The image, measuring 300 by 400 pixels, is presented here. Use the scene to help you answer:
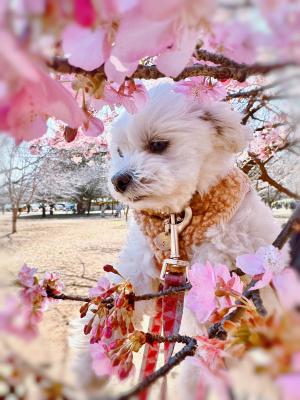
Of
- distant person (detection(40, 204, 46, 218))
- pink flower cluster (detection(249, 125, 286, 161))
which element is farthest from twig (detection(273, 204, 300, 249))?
distant person (detection(40, 204, 46, 218))

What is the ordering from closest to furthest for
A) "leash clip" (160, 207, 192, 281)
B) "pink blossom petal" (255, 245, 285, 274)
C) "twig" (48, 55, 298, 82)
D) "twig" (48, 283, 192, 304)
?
"twig" (48, 55, 298, 82) → "pink blossom petal" (255, 245, 285, 274) → "twig" (48, 283, 192, 304) → "leash clip" (160, 207, 192, 281)

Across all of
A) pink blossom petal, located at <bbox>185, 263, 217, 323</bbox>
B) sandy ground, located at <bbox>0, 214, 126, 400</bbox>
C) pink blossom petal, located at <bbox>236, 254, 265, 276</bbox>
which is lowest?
sandy ground, located at <bbox>0, 214, 126, 400</bbox>

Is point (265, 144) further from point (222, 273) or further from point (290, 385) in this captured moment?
point (290, 385)

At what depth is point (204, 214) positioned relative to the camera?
3.24 feet

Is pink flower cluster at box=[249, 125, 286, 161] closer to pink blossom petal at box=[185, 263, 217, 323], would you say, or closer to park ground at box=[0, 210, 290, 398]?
park ground at box=[0, 210, 290, 398]

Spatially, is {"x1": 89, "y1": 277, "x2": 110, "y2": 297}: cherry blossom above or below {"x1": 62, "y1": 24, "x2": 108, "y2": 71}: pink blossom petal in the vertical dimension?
below

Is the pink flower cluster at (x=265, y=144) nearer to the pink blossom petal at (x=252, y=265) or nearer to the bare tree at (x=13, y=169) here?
the bare tree at (x=13, y=169)

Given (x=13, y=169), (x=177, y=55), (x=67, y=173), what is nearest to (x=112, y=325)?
(x=177, y=55)

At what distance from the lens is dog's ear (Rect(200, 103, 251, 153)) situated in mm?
950

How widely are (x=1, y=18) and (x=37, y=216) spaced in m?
10.5

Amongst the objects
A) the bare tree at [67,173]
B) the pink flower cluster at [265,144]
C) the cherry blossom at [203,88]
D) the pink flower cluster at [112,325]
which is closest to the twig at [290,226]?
the pink flower cluster at [112,325]

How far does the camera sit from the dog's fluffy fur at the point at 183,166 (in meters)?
0.91

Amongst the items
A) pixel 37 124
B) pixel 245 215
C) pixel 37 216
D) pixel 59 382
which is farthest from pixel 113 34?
pixel 37 216

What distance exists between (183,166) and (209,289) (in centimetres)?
51
